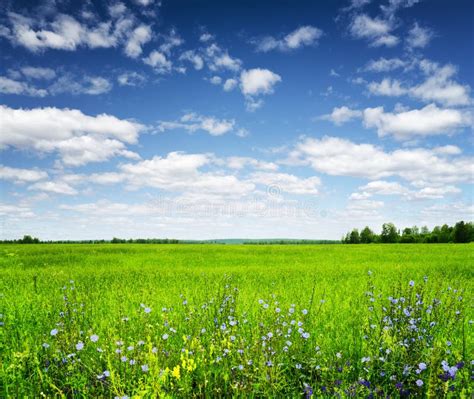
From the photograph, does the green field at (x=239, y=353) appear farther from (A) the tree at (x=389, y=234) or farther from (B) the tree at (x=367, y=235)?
(B) the tree at (x=367, y=235)

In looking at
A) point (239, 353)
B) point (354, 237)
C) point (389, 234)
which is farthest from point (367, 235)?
point (239, 353)

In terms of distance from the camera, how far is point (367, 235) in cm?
11825

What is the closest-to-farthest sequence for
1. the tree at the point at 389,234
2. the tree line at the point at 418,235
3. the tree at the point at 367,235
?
the tree line at the point at 418,235 → the tree at the point at 389,234 → the tree at the point at 367,235

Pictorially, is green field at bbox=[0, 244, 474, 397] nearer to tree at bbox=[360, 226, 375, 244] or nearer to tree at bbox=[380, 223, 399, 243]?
tree at bbox=[380, 223, 399, 243]

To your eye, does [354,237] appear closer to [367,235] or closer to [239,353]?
[367,235]

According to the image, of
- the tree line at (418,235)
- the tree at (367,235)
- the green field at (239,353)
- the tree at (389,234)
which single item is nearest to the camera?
the green field at (239,353)

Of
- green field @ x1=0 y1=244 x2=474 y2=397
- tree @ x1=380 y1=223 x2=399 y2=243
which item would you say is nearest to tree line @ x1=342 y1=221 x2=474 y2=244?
tree @ x1=380 y1=223 x2=399 y2=243

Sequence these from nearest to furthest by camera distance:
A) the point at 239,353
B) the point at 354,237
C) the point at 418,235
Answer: the point at 239,353
the point at 418,235
the point at 354,237

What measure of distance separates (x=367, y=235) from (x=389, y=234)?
492 inches

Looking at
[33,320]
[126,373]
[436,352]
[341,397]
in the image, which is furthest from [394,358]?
[33,320]

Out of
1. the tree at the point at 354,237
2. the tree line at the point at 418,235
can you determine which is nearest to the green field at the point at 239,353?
the tree line at the point at 418,235

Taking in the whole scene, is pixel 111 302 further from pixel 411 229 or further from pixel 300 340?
pixel 411 229

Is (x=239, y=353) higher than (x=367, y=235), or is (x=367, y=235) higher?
(x=239, y=353)

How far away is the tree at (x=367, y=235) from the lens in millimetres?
115894
